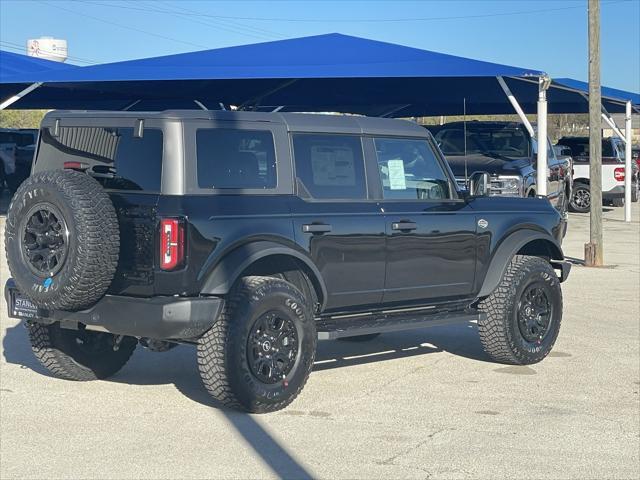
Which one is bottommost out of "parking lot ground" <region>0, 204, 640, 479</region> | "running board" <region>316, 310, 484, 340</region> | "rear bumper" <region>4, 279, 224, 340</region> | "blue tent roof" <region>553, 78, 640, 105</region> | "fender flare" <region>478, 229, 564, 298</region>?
"parking lot ground" <region>0, 204, 640, 479</region>

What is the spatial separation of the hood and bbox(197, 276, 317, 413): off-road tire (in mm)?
11134

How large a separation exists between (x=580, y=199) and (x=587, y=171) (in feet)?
3.76

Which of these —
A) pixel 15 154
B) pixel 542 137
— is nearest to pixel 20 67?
pixel 15 154

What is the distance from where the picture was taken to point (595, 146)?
17.3m

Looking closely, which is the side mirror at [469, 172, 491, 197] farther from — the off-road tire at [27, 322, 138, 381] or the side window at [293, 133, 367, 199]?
the off-road tire at [27, 322, 138, 381]

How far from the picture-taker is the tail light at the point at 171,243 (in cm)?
672

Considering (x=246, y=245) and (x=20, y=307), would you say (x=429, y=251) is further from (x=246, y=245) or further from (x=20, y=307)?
(x=20, y=307)

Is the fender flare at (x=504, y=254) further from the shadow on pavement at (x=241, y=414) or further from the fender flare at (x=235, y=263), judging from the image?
the fender flare at (x=235, y=263)

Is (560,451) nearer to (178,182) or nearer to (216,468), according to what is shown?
(216,468)

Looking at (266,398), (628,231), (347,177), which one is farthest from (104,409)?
(628,231)

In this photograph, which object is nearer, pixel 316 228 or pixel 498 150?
pixel 316 228

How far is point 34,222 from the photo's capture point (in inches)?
278

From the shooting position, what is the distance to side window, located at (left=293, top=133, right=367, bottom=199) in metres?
7.76

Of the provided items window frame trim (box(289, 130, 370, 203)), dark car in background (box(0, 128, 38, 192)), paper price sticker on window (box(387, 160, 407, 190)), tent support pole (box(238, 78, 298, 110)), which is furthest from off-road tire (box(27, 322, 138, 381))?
dark car in background (box(0, 128, 38, 192))
